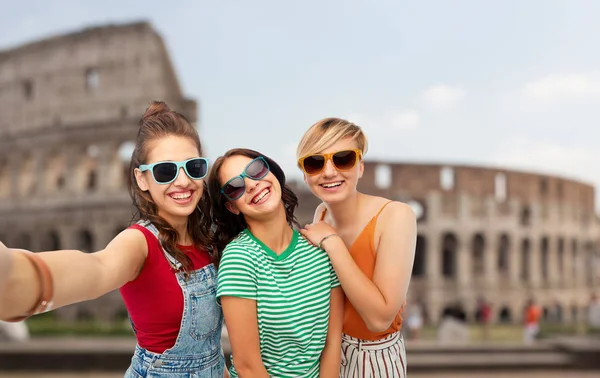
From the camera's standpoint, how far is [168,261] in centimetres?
207

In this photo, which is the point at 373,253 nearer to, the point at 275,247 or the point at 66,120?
the point at 275,247

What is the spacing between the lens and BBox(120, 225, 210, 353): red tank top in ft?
6.67

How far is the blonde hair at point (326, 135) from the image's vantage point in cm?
222

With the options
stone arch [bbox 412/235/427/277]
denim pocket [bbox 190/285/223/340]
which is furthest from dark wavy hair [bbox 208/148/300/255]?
stone arch [bbox 412/235/427/277]

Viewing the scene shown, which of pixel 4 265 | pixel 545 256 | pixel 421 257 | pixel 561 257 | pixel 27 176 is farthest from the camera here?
pixel 561 257

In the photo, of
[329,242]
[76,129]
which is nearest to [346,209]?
[329,242]

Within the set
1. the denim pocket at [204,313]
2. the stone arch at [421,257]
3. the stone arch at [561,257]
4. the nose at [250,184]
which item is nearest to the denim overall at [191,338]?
the denim pocket at [204,313]

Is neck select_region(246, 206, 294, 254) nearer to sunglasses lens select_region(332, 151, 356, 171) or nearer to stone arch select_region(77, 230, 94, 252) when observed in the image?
sunglasses lens select_region(332, 151, 356, 171)

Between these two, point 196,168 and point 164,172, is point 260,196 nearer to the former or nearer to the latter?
point 196,168

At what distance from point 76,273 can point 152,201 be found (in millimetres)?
636

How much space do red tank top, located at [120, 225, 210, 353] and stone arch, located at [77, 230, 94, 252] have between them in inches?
892

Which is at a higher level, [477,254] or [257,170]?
[257,170]

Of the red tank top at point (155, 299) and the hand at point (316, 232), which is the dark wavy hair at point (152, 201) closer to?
the red tank top at point (155, 299)

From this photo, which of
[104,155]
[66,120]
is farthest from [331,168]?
[66,120]
